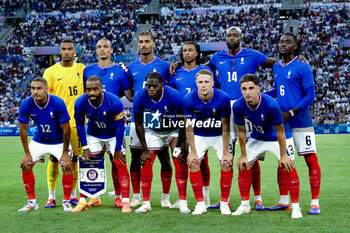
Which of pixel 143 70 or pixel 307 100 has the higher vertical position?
pixel 143 70

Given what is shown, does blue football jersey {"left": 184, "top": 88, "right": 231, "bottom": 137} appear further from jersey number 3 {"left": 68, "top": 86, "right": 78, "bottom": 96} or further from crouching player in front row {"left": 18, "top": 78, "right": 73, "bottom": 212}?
jersey number 3 {"left": 68, "top": 86, "right": 78, "bottom": 96}

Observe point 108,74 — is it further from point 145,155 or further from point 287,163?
point 287,163

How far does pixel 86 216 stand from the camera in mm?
6270

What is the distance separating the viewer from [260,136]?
636 cm

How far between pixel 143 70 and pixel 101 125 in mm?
1185

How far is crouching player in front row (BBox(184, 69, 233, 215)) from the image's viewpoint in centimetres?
631

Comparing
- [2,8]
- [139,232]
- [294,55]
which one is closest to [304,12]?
[2,8]

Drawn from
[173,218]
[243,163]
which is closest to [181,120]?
[243,163]

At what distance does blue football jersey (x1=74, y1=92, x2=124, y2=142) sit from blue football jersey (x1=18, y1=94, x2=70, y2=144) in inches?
9.0

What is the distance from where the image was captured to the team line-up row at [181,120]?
6.27 m

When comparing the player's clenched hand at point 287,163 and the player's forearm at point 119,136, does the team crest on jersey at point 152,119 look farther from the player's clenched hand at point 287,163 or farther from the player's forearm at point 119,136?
the player's clenched hand at point 287,163

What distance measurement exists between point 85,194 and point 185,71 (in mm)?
2474

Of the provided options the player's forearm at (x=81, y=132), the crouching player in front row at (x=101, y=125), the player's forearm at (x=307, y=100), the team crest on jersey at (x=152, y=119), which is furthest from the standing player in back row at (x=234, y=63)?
the player's forearm at (x=81, y=132)

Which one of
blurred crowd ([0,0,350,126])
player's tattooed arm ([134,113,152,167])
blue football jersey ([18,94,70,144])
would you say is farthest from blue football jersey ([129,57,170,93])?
blurred crowd ([0,0,350,126])
